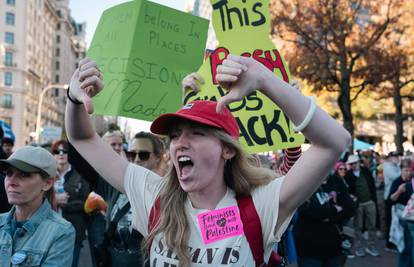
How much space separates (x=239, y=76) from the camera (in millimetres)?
1807

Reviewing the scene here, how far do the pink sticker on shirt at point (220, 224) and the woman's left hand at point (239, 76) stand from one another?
534 millimetres

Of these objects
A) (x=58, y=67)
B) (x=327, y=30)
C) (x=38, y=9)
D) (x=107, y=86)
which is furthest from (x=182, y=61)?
(x=58, y=67)

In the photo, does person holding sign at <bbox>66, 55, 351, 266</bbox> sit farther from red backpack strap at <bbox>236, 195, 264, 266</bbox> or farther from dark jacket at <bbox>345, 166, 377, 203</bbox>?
dark jacket at <bbox>345, 166, 377, 203</bbox>

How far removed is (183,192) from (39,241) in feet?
3.02

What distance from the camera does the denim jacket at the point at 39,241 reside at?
258cm

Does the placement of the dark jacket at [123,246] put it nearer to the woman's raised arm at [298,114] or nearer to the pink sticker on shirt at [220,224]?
the pink sticker on shirt at [220,224]

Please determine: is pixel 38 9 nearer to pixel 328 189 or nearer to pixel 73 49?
pixel 73 49

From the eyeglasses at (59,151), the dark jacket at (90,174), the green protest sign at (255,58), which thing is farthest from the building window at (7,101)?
the green protest sign at (255,58)

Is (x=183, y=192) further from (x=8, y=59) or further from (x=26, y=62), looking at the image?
(x=26, y=62)

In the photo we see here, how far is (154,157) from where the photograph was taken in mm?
4008

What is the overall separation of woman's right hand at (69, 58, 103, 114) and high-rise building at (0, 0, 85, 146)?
68052 mm

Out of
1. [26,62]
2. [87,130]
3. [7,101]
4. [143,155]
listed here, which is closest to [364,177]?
[143,155]

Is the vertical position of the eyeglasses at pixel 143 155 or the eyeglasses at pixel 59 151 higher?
the eyeglasses at pixel 143 155

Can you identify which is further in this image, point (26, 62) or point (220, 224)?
point (26, 62)
